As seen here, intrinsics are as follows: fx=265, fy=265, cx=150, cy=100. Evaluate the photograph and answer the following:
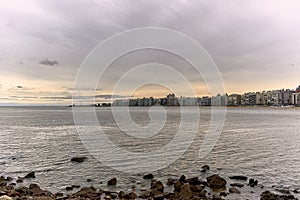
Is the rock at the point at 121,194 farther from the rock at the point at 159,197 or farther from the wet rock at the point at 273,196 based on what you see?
the wet rock at the point at 273,196

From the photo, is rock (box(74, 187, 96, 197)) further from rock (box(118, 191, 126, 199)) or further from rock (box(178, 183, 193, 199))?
rock (box(178, 183, 193, 199))

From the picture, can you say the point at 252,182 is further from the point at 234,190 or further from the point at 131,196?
the point at 131,196

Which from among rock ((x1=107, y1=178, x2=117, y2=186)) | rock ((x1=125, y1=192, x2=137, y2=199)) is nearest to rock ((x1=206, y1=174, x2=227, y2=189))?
rock ((x1=125, y1=192, x2=137, y2=199))

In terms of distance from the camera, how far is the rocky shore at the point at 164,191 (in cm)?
1811

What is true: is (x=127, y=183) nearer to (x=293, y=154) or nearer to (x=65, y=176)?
(x=65, y=176)

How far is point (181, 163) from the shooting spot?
29.4 metres

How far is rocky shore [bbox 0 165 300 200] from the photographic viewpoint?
1811 centimetres

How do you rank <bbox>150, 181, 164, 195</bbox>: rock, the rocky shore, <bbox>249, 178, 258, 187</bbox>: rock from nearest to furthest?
the rocky shore → <bbox>150, 181, 164, 195</bbox>: rock → <bbox>249, 178, 258, 187</bbox>: rock

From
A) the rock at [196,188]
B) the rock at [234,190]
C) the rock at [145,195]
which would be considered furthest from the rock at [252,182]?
the rock at [145,195]

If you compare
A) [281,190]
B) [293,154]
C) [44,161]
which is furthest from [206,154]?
[44,161]

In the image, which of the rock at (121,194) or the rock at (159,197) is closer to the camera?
the rock at (159,197)

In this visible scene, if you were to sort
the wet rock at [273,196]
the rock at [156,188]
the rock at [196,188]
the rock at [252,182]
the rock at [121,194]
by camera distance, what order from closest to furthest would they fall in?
1. the wet rock at [273,196]
2. the rock at [121,194]
3. the rock at [156,188]
4. the rock at [196,188]
5. the rock at [252,182]

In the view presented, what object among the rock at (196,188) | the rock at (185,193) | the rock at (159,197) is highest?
the rock at (185,193)

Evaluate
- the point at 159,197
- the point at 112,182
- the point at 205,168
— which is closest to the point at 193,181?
the point at 159,197
